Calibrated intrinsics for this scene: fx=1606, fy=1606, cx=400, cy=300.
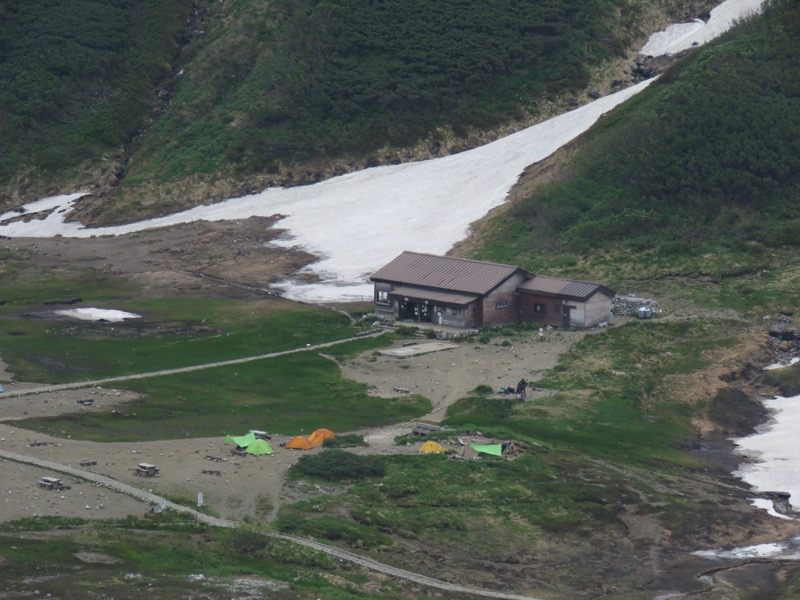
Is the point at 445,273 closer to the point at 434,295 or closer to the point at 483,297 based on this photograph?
the point at 434,295

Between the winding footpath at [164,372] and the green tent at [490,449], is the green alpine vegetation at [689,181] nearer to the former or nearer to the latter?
the winding footpath at [164,372]

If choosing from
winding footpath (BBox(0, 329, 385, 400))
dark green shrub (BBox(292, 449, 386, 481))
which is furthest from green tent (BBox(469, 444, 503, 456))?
winding footpath (BBox(0, 329, 385, 400))

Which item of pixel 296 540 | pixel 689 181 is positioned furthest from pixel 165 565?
pixel 689 181

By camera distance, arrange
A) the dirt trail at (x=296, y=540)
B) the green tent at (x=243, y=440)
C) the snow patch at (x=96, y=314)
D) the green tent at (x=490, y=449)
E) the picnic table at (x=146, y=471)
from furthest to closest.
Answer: the snow patch at (x=96, y=314) < the green tent at (x=490, y=449) < the green tent at (x=243, y=440) < the picnic table at (x=146, y=471) < the dirt trail at (x=296, y=540)

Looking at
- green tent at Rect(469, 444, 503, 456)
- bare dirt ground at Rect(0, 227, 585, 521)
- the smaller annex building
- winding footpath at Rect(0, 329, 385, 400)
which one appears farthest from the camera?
the smaller annex building

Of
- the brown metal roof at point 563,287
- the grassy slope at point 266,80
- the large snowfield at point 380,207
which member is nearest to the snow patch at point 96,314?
the large snowfield at point 380,207

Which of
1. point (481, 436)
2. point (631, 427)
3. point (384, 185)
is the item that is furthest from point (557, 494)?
point (384, 185)

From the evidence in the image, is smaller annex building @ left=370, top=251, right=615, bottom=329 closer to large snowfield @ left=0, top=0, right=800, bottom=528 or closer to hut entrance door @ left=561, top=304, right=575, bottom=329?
hut entrance door @ left=561, top=304, right=575, bottom=329
